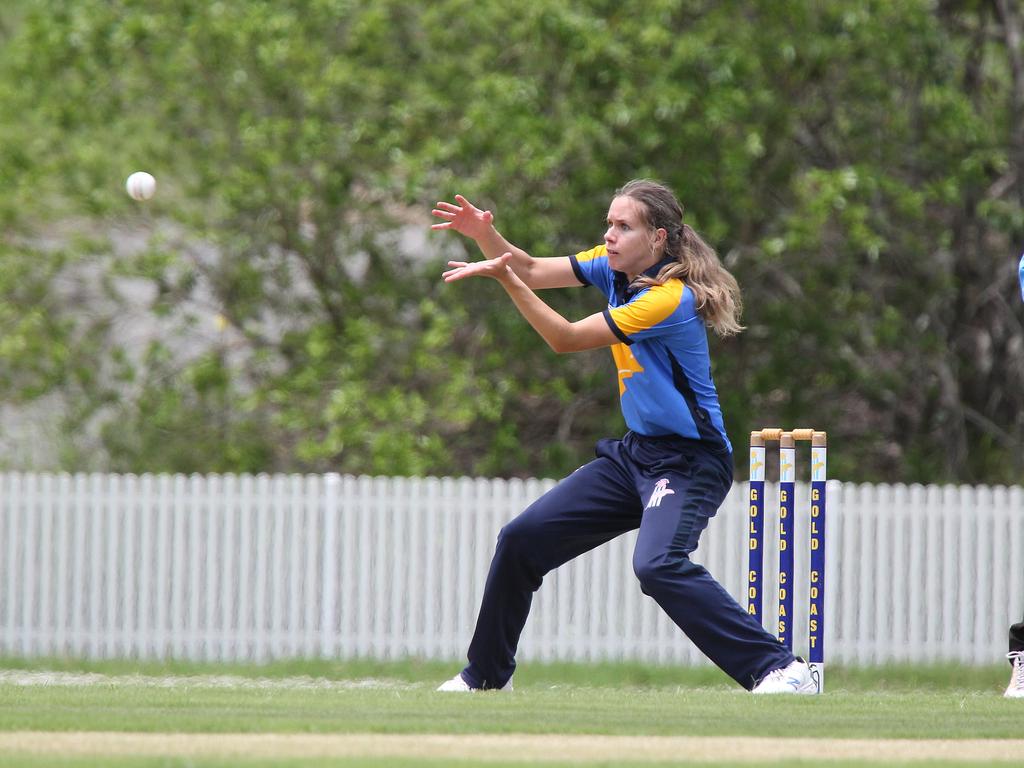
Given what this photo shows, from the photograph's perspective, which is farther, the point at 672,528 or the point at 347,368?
the point at 347,368

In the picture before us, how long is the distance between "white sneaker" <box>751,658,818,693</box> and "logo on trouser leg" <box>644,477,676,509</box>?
78 centimetres

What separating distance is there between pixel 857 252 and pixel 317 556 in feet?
17.7

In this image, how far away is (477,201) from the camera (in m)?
12.7

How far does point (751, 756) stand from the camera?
4559mm

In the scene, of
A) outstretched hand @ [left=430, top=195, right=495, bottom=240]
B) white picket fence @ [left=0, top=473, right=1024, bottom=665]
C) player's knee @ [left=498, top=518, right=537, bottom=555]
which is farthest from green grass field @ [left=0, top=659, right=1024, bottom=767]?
white picket fence @ [left=0, top=473, right=1024, bottom=665]

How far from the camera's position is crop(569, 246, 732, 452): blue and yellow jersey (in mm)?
5941

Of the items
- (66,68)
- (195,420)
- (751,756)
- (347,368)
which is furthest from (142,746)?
(66,68)

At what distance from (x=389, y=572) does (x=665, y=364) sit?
539cm

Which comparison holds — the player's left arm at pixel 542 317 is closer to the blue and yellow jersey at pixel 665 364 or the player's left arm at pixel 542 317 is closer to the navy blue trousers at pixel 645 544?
the blue and yellow jersey at pixel 665 364

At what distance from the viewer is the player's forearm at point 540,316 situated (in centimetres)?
573

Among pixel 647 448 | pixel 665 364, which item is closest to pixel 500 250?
pixel 665 364

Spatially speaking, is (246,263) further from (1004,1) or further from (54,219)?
(1004,1)

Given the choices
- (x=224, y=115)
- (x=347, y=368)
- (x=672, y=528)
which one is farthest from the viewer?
(x=224, y=115)

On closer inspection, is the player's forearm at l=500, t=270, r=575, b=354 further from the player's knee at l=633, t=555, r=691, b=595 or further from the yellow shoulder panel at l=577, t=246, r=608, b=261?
the player's knee at l=633, t=555, r=691, b=595
